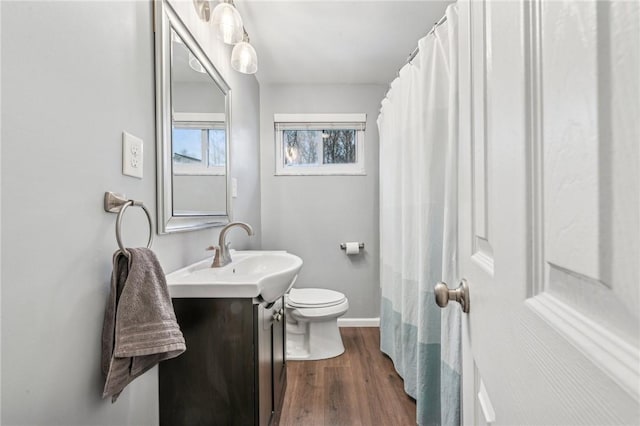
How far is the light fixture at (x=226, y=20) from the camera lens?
1341mm

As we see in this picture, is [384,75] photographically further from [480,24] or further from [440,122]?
[480,24]

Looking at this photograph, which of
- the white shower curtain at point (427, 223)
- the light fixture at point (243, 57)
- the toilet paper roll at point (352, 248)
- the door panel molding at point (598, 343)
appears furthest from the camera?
the toilet paper roll at point (352, 248)

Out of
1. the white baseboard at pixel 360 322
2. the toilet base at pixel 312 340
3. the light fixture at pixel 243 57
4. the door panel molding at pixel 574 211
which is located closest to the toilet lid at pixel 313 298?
the toilet base at pixel 312 340

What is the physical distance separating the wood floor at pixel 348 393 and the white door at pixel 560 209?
4.43ft

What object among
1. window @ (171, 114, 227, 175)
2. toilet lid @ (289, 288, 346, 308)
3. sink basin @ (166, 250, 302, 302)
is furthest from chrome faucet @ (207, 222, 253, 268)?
toilet lid @ (289, 288, 346, 308)

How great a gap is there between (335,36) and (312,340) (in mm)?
2174

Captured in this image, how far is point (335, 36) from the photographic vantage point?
2.03 meters

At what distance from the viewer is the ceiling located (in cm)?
174

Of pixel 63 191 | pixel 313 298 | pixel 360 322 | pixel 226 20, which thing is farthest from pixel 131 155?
pixel 360 322

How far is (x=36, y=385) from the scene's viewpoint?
0.58 m

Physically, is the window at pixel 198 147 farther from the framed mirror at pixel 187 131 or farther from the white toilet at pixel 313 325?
the white toilet at pixel 313 325

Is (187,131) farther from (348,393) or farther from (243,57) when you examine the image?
(348,393)

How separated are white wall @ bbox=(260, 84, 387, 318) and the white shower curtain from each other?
68 cm

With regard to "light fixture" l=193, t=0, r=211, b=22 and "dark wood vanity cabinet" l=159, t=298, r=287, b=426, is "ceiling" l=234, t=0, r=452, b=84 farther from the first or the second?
"dark wood vanity cabinet" l=159, t=298, r=287, b=426
